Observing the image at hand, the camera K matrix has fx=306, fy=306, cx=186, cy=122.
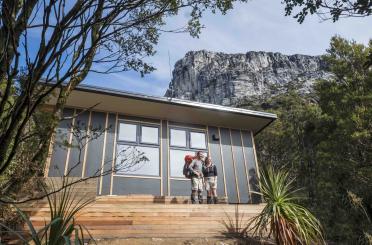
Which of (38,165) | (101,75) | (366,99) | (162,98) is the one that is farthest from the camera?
(366,99)

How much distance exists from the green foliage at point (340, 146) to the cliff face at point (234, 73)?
37259 millimetres

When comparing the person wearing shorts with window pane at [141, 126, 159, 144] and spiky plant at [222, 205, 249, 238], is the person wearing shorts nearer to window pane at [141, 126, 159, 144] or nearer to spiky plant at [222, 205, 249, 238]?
spiky plant at [222, 205, 249, 238]

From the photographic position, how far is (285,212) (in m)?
5.74

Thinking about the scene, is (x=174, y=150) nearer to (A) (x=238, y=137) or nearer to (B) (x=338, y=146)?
(A) (x=238, y=137)

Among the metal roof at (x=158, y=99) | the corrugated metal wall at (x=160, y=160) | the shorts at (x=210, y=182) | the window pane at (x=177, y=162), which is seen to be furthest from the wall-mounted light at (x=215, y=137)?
the shorts at (x=210, y=182)

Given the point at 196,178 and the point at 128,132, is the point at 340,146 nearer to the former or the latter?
the point at 196,178

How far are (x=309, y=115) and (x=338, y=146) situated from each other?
4.90 meters

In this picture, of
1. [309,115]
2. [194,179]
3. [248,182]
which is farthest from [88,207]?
[309,115]

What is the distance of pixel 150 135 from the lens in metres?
10.7

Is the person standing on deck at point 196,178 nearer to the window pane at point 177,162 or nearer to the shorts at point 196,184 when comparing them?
the shorts at point 196,184

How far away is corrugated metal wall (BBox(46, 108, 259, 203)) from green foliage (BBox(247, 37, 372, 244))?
3238 mm

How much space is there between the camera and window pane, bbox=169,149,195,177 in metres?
10.5

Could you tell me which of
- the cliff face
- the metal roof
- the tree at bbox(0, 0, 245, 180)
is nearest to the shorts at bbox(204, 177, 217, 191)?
the metal roof

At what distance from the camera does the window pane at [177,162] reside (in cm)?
1054
